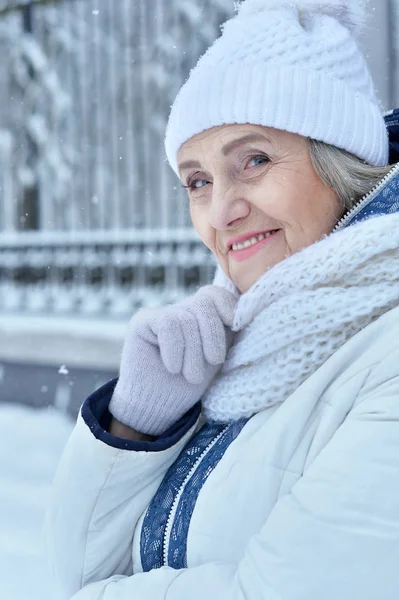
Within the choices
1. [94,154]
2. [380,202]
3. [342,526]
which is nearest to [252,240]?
[380,202]

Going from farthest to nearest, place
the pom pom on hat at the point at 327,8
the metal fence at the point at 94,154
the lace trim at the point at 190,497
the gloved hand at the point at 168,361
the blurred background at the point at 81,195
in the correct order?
the metal fence at the point at 94,154, the blurred background at the point at 81,195, the pom pom on hat at the point at 327,8, the gloved hand at the point at 168,361, the lace trim at the point at 190,497

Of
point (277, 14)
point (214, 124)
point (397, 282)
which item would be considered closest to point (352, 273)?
point (397, 282)

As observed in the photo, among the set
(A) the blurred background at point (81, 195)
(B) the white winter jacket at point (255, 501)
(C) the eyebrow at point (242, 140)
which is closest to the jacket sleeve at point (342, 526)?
(B) the white winter jacket at point (255, 501)

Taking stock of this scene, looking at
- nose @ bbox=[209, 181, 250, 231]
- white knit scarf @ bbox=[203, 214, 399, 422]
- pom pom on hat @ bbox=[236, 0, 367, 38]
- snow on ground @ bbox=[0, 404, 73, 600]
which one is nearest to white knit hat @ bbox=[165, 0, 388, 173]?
pom pom on hat @ bbox=[236, 0, 367, 38]

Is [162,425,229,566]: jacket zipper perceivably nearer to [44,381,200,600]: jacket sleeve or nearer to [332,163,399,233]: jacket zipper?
[44,381,200,600]: jacket sleeve

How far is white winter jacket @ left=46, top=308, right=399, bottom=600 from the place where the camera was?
2.42 ft

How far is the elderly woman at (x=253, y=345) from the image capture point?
894 mm

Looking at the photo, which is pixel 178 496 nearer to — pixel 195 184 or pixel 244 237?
pixel 244 237

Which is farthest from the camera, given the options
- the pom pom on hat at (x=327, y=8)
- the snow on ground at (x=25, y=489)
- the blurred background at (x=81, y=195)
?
the blurred background at (x=81, y=195)

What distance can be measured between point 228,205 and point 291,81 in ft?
0.82

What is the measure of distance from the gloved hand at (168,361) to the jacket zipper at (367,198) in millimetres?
250

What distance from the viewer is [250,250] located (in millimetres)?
1198

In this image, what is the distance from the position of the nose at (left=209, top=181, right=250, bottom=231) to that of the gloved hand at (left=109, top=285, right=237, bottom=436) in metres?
0.15

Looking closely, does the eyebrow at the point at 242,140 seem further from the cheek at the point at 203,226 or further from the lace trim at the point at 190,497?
the lace trim at the point at 190,497
